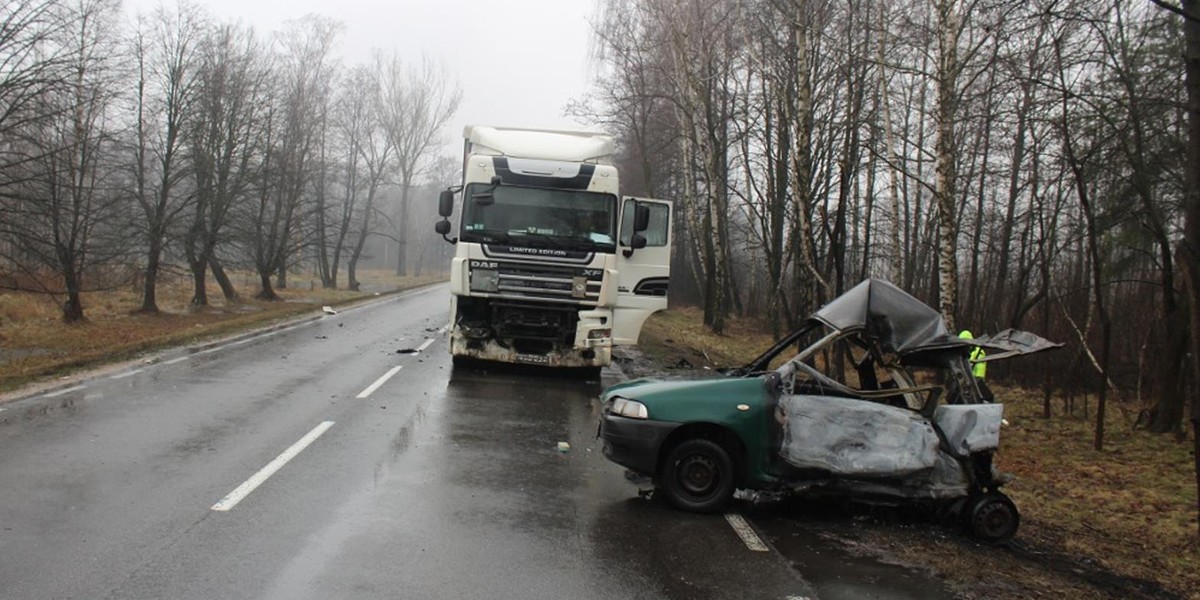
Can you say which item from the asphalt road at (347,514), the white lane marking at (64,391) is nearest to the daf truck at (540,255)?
the asphalt road at (347,514)

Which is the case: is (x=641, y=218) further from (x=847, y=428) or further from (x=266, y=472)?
(x=266, y=472)

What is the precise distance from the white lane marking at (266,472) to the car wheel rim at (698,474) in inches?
132

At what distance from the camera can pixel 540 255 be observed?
45.3ft

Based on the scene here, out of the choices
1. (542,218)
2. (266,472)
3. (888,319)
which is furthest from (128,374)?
(888,319)

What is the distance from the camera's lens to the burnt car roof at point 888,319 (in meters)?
7.00

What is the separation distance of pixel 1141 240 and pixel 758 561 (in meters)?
15.0

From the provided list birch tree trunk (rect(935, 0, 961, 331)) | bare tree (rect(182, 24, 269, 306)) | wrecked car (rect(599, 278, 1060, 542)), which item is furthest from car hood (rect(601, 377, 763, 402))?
bare tree (rect(182, 24, 269, 306))

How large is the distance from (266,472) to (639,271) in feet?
28.8

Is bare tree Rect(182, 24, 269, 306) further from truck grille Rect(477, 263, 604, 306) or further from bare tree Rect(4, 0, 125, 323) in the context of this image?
truck grille Rect(477, 263, 604, 306)

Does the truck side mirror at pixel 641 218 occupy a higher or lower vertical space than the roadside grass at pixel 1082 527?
higher

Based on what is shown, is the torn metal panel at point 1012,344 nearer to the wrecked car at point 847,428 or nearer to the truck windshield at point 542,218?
the wrecked car at point 847,428

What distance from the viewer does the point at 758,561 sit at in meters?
5.76

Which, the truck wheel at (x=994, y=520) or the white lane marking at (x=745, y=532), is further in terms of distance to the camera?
the truck wheel at (x=994, y=520)

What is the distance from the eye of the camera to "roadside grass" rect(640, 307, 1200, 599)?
5816 mm
